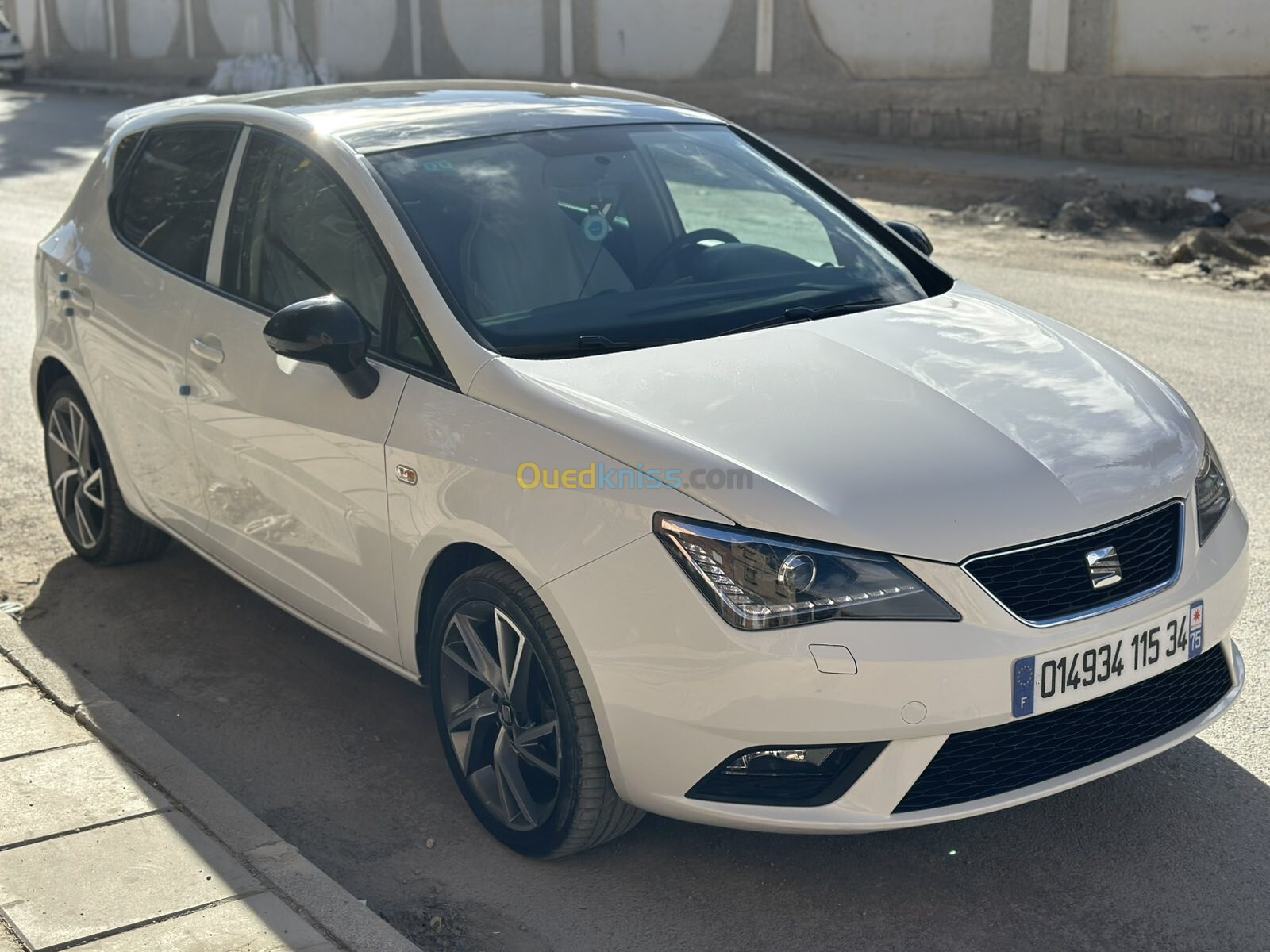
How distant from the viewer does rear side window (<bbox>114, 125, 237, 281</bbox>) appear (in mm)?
4648

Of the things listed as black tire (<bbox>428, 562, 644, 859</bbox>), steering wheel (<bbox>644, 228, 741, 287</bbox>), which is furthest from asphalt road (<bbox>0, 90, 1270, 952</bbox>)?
steering wheel (<bbox>644, 228, 741, 287</bbox>)

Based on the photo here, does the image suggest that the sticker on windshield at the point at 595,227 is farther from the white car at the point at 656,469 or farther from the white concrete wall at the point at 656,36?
the white concrete wall at the point at 656,36

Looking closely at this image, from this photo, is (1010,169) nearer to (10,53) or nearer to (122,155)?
(122,155)

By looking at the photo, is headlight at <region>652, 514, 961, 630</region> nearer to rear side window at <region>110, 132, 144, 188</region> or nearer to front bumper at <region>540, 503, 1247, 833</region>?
front bumper at <region>540, 503, 1247, 833</region>

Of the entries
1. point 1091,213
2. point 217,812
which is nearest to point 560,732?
point 217,812

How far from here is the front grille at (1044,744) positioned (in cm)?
304

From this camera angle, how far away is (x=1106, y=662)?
3068mm

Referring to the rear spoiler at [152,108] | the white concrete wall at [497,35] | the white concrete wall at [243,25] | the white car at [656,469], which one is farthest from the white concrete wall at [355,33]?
the white car at [656,469]

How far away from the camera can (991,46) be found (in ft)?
61.0

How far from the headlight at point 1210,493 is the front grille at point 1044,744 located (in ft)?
1.10

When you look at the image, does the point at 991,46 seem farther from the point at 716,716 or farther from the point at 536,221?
the point at 716,716

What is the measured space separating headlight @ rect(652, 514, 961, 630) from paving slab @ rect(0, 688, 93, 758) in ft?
6.55

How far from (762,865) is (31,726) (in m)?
2.07

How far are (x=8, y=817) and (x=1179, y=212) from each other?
1284cm
